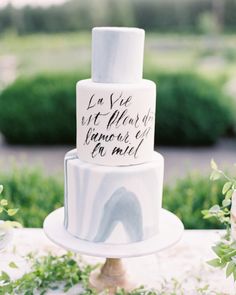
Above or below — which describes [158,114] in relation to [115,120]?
below

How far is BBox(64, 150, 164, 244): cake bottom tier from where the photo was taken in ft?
3.89

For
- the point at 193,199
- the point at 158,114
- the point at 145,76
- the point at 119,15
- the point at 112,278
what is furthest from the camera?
the point at 119,15

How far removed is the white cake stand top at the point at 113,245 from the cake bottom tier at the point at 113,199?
0.02m

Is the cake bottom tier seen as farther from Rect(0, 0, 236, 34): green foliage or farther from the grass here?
Rect(0, 0, 236, 34): green foliage

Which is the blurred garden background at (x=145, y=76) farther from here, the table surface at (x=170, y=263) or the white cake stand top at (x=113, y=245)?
the white cake stand top at (x=113, y=245)

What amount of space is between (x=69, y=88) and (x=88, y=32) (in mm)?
4331

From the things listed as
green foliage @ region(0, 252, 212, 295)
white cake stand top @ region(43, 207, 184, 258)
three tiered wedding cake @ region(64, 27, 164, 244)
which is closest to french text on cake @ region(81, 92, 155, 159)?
three tiered wedding cake @ region(64, 27, 164, 244)

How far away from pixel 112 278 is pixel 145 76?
4.58 m

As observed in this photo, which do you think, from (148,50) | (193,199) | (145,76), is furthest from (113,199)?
(148,50)

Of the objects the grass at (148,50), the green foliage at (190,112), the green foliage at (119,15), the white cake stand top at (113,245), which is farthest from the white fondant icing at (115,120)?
the green foliage at (119,15)

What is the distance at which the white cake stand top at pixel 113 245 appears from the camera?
1.16 metres

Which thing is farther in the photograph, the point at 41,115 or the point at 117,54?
the point at 41,115

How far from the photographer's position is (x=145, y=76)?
5.72 m

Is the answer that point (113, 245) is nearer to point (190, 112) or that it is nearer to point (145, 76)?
point (190, 112)
